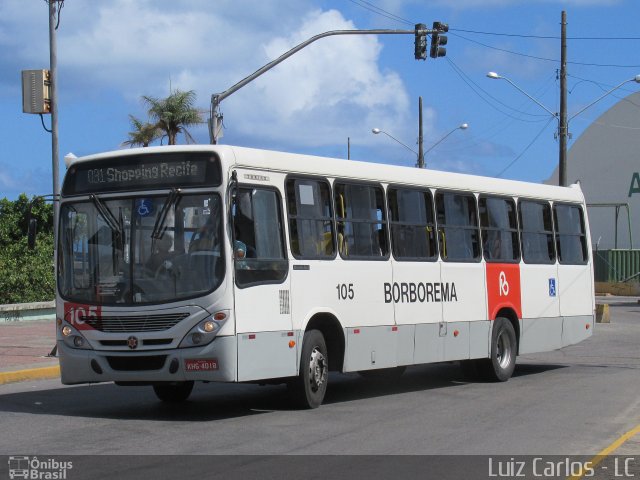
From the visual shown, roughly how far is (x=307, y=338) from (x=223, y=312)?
1573mm

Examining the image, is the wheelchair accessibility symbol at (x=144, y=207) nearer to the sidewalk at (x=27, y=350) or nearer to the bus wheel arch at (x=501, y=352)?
the sidewalk at (x=27, y=350)

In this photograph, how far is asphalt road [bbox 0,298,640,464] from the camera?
1055cm

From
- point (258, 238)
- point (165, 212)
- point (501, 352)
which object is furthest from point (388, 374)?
point (165, 212)

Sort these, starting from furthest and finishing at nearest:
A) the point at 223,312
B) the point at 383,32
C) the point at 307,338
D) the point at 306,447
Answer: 1. the point at 383,32
2. the point at 307,338
3. the point at 223,312
4. the point at 306,447

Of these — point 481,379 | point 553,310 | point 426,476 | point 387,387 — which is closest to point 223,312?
point 426,476

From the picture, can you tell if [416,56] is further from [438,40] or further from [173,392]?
[173,392]

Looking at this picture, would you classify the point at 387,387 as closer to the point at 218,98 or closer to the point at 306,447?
the point at 306,447

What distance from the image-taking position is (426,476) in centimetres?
905

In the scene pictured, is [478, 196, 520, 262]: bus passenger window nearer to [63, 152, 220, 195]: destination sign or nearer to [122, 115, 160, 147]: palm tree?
[63, 152, 220, 195]: destination sign

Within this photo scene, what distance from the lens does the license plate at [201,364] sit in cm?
1206

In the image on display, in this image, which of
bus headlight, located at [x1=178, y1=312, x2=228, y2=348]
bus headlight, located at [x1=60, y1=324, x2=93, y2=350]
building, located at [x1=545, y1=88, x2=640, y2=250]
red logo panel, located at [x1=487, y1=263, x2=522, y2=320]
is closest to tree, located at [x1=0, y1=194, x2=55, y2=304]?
red logo panel, located at [x1=487, y1=263, x2=522, y2=320]

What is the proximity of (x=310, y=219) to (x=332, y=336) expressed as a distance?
1550 millimetres

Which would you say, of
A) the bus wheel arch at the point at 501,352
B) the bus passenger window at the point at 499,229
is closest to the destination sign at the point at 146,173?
the bus passenger window at the point at 499,229

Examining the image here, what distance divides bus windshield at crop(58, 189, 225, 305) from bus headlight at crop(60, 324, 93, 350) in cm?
36
